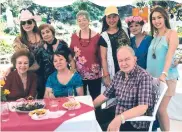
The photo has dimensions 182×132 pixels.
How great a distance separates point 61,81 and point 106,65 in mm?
599

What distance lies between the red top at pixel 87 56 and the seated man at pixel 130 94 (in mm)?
588

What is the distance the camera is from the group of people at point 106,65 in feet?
6.33

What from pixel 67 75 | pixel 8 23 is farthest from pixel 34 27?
pixel 8 23

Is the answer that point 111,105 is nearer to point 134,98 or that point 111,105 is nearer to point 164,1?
point 134,98

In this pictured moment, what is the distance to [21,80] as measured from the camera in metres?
2.31

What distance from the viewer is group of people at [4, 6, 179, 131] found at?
1.93m

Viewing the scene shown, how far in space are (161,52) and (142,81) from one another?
0.55 m

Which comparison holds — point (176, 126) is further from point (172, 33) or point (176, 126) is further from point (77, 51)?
point (77, 51)

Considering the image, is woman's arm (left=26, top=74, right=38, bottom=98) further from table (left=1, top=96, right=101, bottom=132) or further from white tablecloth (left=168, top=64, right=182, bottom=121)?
white tablecloth (left=168, top=64, right=182, bottom=121)

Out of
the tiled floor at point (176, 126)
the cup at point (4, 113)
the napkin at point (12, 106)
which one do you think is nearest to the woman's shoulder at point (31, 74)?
the napkin at point (12, 106)

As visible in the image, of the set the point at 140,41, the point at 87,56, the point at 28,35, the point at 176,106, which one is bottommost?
the point at 176,106

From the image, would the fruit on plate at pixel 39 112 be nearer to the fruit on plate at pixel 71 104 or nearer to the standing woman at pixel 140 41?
the fruit on plate at pixel 71 104

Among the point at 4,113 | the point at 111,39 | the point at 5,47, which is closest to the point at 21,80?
the point at 4,113

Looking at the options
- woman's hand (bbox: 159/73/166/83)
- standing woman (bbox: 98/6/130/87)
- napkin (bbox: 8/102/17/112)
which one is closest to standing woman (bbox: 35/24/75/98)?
standing woman (bbox: 98/6/130/87)
